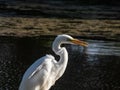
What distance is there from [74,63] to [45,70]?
242 inches

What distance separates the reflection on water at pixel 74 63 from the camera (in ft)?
37.6

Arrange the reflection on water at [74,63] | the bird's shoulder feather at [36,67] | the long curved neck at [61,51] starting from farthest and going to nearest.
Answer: the reflection on water at [74,63]
the long curved neck at [61,51]
the bird's shoulder feather at [36,67]

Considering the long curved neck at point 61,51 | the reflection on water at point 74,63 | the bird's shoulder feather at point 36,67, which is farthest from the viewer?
the reflection on water at point 74,63

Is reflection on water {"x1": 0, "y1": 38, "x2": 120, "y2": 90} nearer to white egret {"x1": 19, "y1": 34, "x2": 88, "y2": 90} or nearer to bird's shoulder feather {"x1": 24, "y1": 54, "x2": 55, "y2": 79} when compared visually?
white egret {"x1": 19, "y1": 34, "x2": 88, "y2": 90}

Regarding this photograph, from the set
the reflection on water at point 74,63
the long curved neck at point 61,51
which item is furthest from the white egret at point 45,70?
the reflection on water at point 74,63

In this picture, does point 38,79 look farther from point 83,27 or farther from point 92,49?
point 83,27

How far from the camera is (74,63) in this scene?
13578mm

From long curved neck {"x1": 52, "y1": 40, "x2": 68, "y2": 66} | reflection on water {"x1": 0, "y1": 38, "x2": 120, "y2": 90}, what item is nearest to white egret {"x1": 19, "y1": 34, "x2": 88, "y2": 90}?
long curved neck {"x1": 52, "y1": 40, "x2": 68, "y2": 66}

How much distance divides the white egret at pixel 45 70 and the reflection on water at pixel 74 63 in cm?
323

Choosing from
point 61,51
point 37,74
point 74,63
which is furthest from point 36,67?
point 74,63

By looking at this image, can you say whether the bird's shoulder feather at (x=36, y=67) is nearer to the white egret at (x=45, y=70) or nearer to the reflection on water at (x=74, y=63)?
the white egret at (x=45, y=70)

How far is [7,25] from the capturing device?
2014 cm

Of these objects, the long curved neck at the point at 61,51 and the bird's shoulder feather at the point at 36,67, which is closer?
the bird's shoulder feather at the point at 36,67

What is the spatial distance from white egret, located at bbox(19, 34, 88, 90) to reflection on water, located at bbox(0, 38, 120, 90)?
3228 millimetres
